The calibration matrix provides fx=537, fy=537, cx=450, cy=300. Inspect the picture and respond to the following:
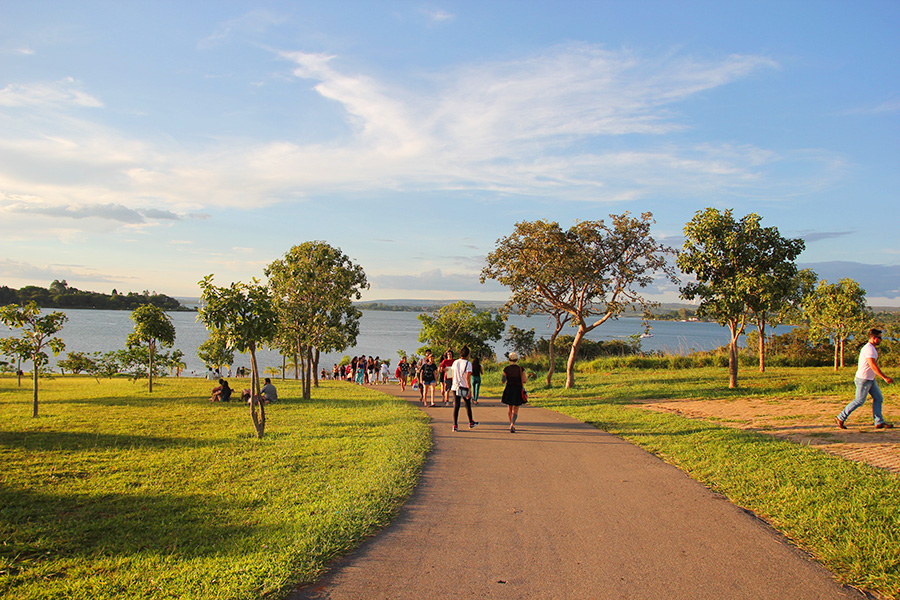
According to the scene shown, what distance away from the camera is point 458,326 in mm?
32000

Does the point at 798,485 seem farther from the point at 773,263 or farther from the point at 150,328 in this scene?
the point at 150,328

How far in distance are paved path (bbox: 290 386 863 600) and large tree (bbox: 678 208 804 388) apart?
10.3 meters

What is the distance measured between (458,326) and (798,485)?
25.8 metres

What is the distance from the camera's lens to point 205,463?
8.34 meters

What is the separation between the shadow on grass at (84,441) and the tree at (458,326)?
21.4 metres

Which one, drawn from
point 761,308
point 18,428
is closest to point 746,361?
point 761,308

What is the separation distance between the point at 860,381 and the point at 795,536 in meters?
6.13

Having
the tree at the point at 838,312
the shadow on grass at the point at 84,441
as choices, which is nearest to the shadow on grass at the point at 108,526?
the shadow on grass at the point at 84,441

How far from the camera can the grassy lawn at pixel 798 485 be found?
4.53 metres

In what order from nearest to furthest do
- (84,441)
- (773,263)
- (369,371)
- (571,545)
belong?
1. (571,545)
2. (84,441)
3. (773,263)
4. (369,371)

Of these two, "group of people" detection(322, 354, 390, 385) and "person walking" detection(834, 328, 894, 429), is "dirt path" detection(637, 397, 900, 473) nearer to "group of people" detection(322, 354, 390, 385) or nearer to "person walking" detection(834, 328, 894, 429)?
"person walking" detection(834, 328, 894, 429)

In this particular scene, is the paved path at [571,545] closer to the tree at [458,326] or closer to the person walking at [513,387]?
the person walking at [513,387]

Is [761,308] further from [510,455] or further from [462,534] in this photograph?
[462,534]

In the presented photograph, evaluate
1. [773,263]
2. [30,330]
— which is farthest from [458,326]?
[30,330]
